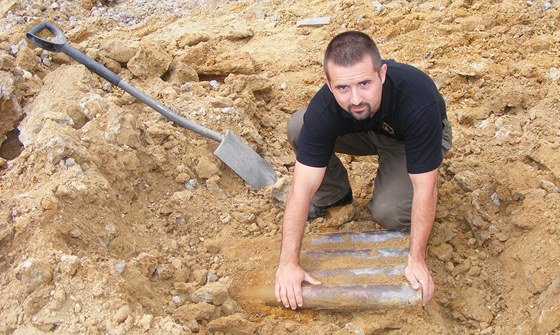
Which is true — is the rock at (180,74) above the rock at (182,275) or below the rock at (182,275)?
above

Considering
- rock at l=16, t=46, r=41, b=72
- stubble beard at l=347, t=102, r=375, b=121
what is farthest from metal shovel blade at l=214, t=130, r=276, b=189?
rock at l=16, t=46, r=41, b=72

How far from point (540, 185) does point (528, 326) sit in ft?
3.38

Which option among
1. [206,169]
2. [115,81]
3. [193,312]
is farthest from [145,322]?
[115,81]

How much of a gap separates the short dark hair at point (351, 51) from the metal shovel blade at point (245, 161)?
117 centimetres

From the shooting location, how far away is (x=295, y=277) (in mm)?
2645

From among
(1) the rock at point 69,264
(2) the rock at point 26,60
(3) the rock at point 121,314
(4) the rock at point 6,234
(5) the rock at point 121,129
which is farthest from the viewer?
(2) the rock at point 26,60

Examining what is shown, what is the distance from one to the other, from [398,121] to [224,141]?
1252mm

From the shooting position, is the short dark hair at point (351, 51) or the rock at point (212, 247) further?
the rock at point (212, 247)

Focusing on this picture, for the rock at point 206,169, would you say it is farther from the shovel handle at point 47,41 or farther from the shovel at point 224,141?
the shovel handle at point 47,41

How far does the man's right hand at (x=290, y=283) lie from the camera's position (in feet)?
8.61

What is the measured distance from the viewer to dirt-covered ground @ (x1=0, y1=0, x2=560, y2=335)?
2488 mm

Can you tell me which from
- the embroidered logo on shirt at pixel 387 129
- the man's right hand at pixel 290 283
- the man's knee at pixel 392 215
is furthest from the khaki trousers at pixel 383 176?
the man's right hand at pixel 290 283

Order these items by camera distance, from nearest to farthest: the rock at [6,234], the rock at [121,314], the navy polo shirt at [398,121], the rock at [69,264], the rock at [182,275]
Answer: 1. the rock at [121,314]
2. the rock at [69,264]
3. the rock at [6,234]
4. the navy polo shirt at [398,121]
5. the rock at [182,275]

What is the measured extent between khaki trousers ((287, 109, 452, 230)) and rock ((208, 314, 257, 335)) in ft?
3.42
